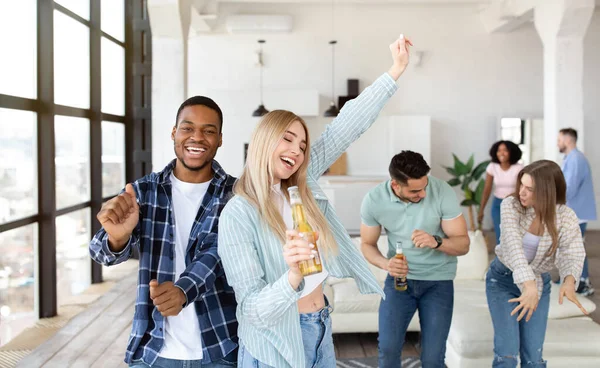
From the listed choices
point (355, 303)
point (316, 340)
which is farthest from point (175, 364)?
point (355, 303)

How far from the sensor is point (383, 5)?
9648mm

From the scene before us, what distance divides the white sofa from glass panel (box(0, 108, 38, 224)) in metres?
2.47

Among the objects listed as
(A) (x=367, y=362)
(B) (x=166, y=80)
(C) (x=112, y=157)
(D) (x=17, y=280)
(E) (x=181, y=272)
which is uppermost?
(B) (x=166, y=80)

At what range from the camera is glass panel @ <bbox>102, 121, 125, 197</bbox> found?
22.0 ft

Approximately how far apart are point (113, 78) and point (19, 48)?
2533 mm

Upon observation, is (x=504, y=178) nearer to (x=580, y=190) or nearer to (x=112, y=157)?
(x=580, y=190)

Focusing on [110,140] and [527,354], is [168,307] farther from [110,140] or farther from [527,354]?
[110,140]

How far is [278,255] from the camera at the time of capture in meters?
1.46

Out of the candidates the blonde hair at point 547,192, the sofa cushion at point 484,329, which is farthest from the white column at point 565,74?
the blonde hair at point 547,192

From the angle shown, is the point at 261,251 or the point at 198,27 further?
the point at 198,27

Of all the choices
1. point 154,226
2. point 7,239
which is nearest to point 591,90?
point 7,239

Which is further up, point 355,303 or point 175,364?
point 175,364

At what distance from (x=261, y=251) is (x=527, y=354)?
171 cm

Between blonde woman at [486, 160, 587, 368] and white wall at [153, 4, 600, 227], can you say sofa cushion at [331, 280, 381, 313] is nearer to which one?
blonde woman at [486, 160, 587, 368]
